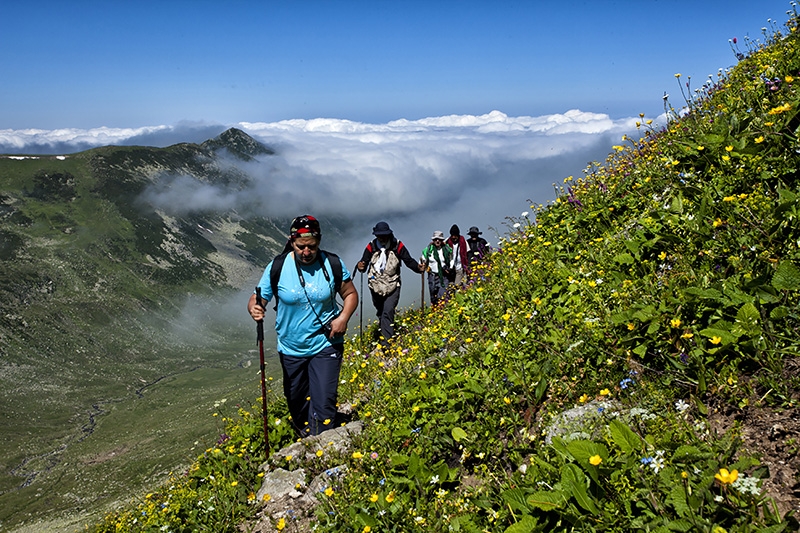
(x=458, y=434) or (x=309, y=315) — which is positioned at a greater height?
(x=309, y=315)

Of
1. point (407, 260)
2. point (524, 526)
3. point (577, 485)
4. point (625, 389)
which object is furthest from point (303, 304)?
point (407, 260)

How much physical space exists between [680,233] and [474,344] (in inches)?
108

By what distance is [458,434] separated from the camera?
518cm

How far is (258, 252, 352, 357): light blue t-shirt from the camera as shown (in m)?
7.79

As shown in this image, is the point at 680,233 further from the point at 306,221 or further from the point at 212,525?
the point at 212,525

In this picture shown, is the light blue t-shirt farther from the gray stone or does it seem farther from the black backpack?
the gray stone

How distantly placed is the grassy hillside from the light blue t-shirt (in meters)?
1.26

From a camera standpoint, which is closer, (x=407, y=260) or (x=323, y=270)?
(x=323, y=270)

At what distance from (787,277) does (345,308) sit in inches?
211

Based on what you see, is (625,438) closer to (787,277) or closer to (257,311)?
(787,277)

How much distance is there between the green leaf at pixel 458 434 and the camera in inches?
203

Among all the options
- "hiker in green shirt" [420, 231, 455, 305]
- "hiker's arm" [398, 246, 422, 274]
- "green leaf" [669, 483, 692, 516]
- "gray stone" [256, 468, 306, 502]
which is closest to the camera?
"green leaf" [669, 483, 692, 516]

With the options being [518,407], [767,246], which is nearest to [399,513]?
[518,407]

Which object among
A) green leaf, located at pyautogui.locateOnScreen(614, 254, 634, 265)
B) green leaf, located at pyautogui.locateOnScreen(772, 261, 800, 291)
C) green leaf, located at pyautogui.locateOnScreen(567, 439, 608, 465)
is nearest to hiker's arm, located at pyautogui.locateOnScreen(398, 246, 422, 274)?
green leaf, located at pyautogui.locateOnScreen(614, 254, 634, 265)
